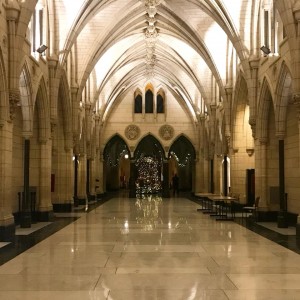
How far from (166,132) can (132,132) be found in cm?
265

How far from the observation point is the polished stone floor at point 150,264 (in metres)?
6.55

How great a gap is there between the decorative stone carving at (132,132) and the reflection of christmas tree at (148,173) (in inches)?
172

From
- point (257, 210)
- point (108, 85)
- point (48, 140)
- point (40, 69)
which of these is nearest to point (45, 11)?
point (40, 69)

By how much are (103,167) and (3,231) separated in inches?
1041

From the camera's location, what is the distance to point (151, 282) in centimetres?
714

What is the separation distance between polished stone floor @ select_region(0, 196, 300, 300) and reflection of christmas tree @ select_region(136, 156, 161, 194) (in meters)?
27.2

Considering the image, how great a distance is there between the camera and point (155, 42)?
29.5 metres

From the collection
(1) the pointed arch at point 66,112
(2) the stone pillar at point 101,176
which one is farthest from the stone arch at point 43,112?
(2) the stone pillar at point 101,176

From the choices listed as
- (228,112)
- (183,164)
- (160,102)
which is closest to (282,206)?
(228,112)

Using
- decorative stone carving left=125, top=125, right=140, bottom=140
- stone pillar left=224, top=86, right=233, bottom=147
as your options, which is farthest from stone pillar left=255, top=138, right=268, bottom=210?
decorative stone carving left=125, top=125, right=140, bottom=140

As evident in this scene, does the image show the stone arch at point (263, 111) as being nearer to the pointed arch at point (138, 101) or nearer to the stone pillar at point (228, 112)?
the stone pillar at point (228, 112)

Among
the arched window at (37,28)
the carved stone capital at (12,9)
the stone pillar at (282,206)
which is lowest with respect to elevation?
the stone pillar at (282,206)

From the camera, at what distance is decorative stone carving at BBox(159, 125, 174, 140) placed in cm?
3772

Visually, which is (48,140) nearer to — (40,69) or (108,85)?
(40,69)
